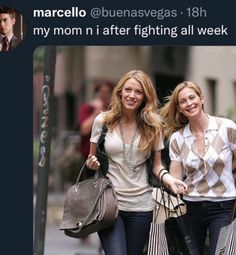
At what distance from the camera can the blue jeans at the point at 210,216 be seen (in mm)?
6625

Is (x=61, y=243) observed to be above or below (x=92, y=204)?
below

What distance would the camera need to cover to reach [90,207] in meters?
6.56

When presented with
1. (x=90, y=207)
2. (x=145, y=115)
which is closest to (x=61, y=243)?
(x=90, y=207)

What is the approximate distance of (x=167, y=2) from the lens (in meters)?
6.75

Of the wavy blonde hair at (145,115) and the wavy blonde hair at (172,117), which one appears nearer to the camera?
the wavy blonde hair at (145,115)

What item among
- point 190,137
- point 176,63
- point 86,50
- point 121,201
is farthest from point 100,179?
point 86,50

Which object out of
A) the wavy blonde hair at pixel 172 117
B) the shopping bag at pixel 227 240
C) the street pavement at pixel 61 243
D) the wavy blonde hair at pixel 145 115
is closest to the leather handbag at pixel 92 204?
the wavy blonde hair at pixel 145 115

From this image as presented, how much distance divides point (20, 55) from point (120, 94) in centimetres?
74

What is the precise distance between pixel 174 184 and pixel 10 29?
4.79 ft

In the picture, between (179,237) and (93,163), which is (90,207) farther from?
(179,237)

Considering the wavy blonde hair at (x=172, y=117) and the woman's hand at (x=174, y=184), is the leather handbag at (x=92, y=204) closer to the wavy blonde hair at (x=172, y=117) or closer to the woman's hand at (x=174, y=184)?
the woman's hand at (x=174, y=184)

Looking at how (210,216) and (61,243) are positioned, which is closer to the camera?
(210,216)

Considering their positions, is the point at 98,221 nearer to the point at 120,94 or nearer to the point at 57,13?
the point at 120,94

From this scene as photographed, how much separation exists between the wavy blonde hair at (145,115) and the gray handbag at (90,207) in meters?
0.33
